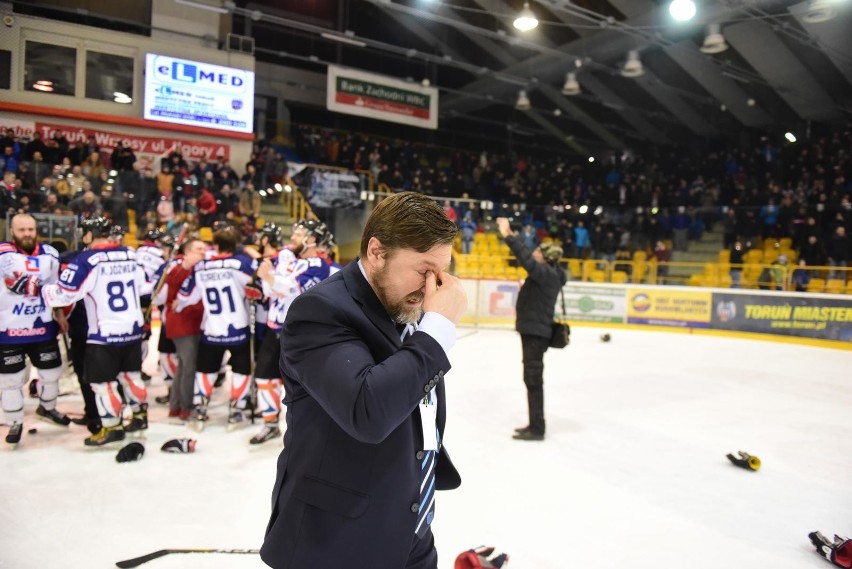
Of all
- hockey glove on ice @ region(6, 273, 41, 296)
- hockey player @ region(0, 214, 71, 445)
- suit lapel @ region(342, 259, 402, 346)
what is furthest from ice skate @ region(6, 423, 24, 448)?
suit lapel @ region(342, 259, 402, 346)

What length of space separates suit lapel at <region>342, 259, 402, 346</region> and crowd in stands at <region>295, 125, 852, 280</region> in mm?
13419

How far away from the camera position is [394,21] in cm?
1992

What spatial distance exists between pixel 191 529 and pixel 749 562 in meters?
3.11

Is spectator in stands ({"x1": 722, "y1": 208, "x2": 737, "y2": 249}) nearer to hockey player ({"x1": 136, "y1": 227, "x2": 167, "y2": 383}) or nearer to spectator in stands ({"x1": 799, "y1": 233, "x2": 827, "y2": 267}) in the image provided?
spectator in stands ({"x1": 799, "y1": 233, "x2": 827, "y2": 267})

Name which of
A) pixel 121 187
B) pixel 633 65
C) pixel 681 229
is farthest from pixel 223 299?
pixel 681 229

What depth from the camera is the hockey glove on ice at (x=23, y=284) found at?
4.31m

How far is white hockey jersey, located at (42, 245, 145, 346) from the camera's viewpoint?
4.22 m

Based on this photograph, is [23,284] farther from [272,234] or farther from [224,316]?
[272,234]

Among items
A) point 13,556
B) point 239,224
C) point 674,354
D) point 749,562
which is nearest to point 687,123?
point 674,354

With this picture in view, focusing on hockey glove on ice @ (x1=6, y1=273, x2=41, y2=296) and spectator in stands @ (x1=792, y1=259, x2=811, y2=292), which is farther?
spectator in stands @ (x1=792, y1=259, x2=811, y2=292)

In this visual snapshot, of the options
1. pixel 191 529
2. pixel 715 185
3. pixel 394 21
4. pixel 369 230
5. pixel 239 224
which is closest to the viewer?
pixel 369 230

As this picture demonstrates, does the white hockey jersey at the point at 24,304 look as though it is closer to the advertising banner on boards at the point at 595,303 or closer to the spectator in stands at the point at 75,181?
the spectator in stands at the point at 75,181

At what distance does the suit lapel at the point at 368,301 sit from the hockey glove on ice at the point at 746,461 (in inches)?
171

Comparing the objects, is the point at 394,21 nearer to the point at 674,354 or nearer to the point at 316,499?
the point at 674,354
